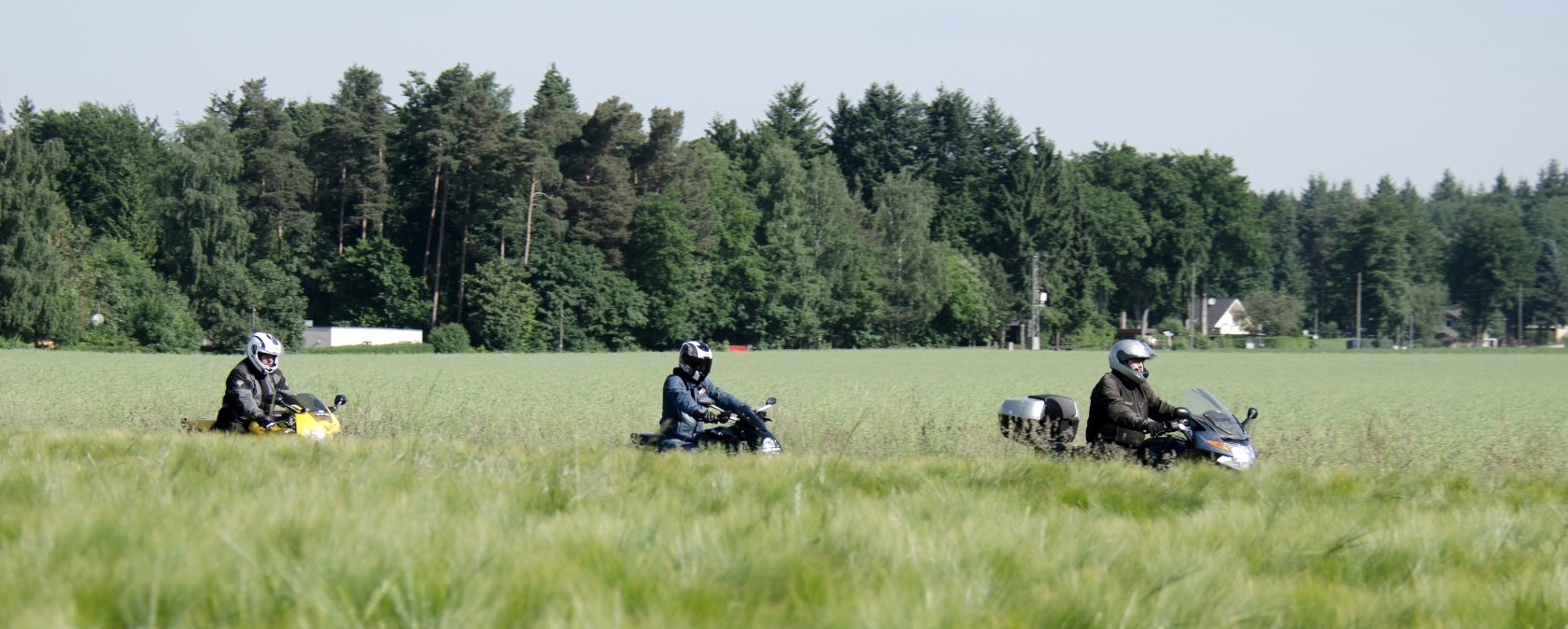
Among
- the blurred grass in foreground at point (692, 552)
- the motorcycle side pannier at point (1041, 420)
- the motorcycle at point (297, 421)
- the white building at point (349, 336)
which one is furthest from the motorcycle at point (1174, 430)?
the white building at point (349, 336)

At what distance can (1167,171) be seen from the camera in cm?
13575

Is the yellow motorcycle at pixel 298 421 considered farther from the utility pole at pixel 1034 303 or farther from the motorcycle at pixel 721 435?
the utility pole at pixel 1034 303

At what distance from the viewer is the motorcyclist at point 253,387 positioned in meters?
13.4

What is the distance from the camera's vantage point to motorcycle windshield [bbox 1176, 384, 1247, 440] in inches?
471

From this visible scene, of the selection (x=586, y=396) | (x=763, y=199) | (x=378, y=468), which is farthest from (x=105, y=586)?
(x=763, y=199)

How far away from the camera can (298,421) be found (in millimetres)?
13805

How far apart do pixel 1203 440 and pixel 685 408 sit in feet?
13.6

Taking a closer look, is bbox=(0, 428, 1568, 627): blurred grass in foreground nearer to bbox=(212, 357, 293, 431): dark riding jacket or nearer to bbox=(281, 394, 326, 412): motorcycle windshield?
bbox=(212, 357, 293, 431): dark riding jacket

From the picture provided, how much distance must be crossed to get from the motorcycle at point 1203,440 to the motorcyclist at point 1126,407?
0.12 m

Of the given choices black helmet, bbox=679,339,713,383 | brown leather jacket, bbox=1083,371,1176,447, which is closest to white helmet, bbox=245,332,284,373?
black helmet, bbox=679,339,713,383

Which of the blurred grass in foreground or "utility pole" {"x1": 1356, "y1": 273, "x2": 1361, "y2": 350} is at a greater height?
"utility pole" {"x1": 1356, "y1": 273, "x2": 1361, "y2": 350}

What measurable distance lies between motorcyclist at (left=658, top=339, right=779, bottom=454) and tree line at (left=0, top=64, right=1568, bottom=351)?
2884 inches

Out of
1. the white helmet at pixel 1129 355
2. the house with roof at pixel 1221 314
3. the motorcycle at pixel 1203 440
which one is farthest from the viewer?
the house with roof at pixel 1221 314

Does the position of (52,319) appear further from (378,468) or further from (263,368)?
(378,468)
